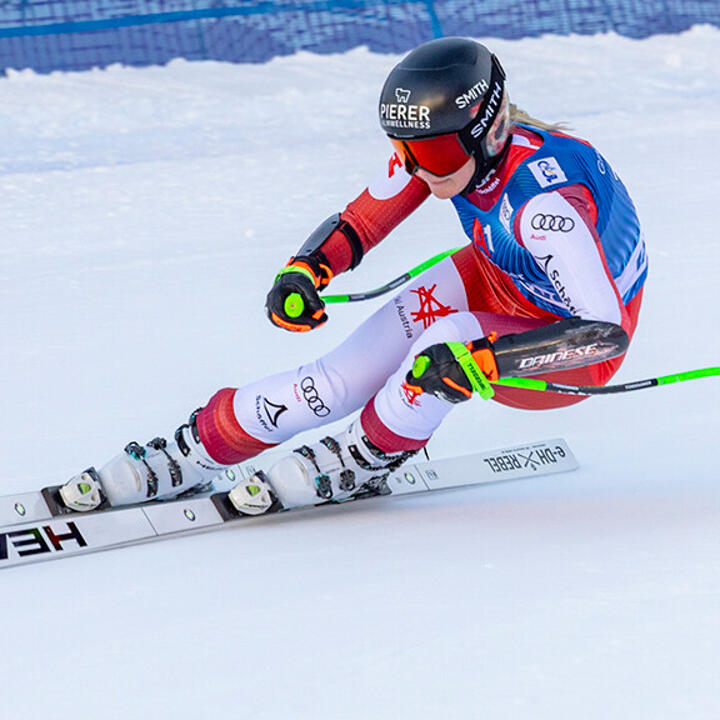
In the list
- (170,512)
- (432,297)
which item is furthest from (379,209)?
(170,512)

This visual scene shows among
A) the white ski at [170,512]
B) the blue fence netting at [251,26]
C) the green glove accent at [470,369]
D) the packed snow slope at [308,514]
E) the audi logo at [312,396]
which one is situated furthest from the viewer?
the blue fence netting at [251,26]

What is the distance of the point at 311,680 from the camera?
1888mm

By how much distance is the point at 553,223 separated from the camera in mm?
2625

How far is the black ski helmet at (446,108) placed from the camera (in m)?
2.65

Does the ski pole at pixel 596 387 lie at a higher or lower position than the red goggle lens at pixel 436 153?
lower

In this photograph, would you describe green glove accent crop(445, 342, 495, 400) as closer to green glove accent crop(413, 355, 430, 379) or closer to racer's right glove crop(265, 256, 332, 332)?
green glove accent crop(413, 355, 430, 379)

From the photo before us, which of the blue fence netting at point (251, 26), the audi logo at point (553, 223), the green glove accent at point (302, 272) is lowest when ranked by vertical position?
the blue fence netting at point (251, 26)

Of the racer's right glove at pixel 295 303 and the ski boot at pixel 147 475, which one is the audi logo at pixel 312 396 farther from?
the ski boot at pixel 147 475

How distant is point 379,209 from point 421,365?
2.41 ft

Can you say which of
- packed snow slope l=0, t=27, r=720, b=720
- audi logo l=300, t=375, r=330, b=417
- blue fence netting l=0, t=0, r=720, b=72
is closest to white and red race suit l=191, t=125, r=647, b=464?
audi logo l=300, t=375, r=330, b=417

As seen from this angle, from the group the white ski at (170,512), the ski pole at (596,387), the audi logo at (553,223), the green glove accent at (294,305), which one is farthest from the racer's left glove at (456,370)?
the white ski at (170,512)

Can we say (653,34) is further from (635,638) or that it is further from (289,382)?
(635,638)

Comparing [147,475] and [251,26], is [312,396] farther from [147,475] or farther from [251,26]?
[251,26]

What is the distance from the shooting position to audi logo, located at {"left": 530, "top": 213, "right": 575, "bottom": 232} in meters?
2.62
